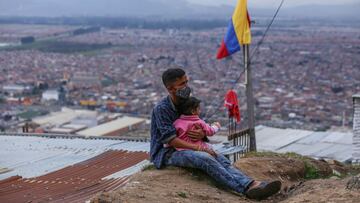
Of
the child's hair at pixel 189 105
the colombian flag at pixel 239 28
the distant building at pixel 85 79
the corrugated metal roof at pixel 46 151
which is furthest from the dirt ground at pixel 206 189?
the distant building at pixel 85 79

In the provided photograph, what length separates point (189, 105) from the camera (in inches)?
210

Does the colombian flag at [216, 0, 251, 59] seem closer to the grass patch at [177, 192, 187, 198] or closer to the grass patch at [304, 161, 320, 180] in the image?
the grass patch at [304, 161, 320, 180]

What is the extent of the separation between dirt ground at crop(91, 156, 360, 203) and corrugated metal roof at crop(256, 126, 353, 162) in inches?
316

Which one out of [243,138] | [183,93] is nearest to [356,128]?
[243,138]

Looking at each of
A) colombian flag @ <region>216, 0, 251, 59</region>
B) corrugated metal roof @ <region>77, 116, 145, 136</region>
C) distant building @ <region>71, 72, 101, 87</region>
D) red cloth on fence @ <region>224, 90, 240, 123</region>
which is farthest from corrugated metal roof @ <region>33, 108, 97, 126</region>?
red cloth on fence @ <region>224, 90, 240, 123</region>

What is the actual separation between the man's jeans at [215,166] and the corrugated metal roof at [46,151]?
2126 millimetres

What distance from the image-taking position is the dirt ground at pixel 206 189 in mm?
4621

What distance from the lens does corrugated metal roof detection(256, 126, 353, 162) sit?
49.8 feet

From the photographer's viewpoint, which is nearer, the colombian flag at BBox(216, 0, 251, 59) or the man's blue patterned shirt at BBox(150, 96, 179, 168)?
the man's blue patterned shirt at BBox(150, 96, 179, 168)

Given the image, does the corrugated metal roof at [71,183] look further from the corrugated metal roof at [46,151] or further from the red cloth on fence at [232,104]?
the red cloth on fence at [232,104]

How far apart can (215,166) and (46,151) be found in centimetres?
379

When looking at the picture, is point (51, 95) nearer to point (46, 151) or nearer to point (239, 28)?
point (239, 28)

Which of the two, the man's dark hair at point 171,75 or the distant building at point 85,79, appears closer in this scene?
the man's dark hair at point 171,75

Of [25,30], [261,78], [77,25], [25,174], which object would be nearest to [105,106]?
[261,78]
